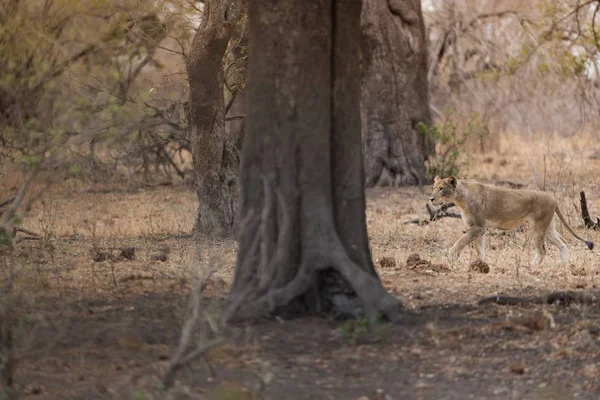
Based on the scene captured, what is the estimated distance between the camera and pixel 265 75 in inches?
283

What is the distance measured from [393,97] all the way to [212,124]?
7.58 m

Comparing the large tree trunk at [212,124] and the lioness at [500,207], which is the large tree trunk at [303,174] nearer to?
the lioness at [500,207]

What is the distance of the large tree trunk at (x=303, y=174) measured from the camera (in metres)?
Result: 7.03

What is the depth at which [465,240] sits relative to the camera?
10.5 meters

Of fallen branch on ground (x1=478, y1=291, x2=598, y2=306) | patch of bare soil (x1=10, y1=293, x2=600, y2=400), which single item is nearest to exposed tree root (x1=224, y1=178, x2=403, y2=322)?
patch of bare soil (x1=10, y1=293, x2=600, y2=400)

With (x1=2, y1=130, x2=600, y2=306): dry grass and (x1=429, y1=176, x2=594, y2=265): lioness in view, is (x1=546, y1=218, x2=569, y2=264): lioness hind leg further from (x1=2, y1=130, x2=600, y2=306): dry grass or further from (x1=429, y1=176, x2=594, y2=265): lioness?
(x1=2, y1=130, x2=600, y2=306): dry grass

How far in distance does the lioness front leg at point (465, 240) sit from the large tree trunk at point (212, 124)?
101 inches

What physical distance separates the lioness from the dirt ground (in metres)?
0.42

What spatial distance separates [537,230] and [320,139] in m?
4.63

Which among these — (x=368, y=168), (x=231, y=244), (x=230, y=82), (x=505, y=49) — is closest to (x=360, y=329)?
(x=231, y=244)

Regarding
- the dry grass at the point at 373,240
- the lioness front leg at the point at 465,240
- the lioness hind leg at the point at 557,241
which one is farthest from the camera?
the lioness hind leg at the point at 557,241

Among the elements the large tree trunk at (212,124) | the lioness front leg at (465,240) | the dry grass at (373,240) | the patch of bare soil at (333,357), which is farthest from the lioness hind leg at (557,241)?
the large tree trunk at (212,124)

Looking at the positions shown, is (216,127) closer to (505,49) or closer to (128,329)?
(128,329)

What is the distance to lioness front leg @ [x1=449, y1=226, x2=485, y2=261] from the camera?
34.2 feet
